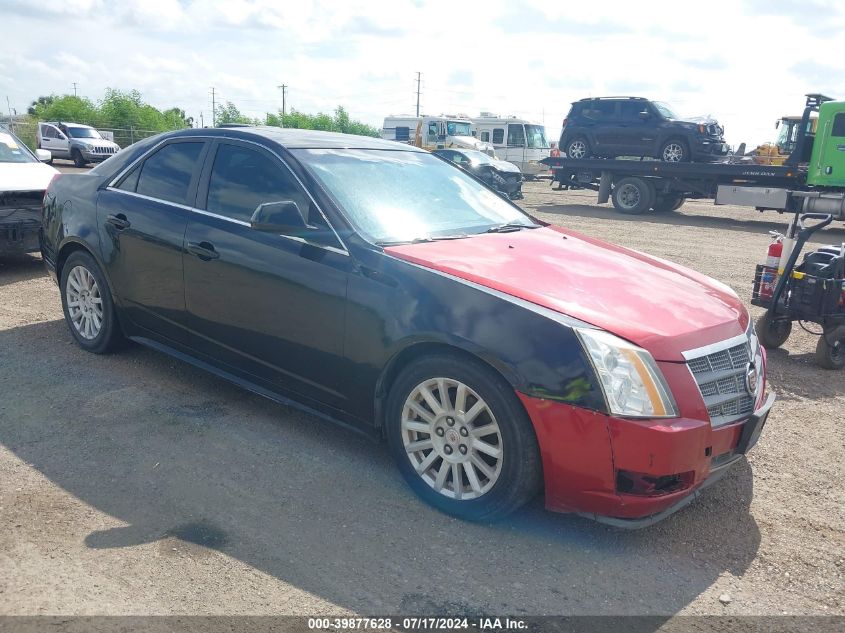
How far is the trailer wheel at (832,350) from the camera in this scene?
6016 mm

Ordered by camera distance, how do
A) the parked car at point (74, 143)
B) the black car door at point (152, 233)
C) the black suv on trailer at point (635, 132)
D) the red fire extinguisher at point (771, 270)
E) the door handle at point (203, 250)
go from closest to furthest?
the door handle at point (203, 250)
the black car door at point (152, 233)
the red fire extinguisher at point (771, 270)
the black suv on trailer at point (635, 132)
the parked car at point (74, 143)

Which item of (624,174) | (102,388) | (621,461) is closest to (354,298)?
(621,461)

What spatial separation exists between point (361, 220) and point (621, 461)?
1819mm

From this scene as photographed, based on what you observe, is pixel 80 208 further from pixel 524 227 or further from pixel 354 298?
pixel 524 227

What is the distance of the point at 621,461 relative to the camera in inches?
118

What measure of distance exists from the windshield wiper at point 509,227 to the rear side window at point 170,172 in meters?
1.93

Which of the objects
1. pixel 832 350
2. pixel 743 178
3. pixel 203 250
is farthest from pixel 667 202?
pixel 203 250

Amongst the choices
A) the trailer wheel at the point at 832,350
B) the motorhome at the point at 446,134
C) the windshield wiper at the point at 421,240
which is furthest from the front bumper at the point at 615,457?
the motorhome at the point at 446,134

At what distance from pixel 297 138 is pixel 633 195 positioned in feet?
57.4

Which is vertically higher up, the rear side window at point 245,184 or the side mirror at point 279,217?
the rear side window at point 245,184

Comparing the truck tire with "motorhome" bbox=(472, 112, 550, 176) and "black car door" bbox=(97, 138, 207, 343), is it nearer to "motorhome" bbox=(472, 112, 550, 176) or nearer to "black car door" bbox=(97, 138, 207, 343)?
"motorhome" bbox=(472, 112, 550, 176)

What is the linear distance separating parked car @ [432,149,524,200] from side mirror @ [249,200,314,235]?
1893 centimetres

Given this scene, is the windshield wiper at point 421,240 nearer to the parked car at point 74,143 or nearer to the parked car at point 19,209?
the parked car at point 19,209

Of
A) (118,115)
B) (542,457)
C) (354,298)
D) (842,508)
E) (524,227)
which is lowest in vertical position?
(842,508)
